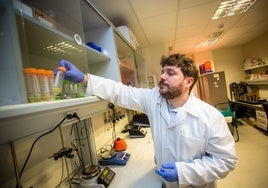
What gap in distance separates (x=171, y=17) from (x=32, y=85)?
2.20 m

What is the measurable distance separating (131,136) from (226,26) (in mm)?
2784

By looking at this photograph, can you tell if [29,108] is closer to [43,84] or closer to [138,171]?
[43,84]

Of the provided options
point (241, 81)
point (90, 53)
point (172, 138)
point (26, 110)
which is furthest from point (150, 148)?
point (241, 81)

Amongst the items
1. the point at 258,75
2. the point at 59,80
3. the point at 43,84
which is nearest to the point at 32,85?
the point at 43,84

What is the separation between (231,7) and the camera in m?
2.44

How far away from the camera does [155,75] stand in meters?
3.72

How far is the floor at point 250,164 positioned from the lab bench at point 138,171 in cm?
138

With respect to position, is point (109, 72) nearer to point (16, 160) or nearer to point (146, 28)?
point (16, 160)

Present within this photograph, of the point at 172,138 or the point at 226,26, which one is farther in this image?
the point at 226,26

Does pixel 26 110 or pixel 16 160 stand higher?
pixel 26 110

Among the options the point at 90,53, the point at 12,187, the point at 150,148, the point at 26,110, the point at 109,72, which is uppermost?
the point at 90,53

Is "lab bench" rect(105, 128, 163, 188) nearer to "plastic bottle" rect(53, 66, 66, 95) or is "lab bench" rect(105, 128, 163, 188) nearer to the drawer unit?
"plastic bottle" rect(53, 66, 66, 95)

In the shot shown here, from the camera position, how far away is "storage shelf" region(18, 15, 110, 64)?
2.65ft

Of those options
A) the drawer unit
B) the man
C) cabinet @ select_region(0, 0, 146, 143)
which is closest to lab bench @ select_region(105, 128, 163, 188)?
the man
